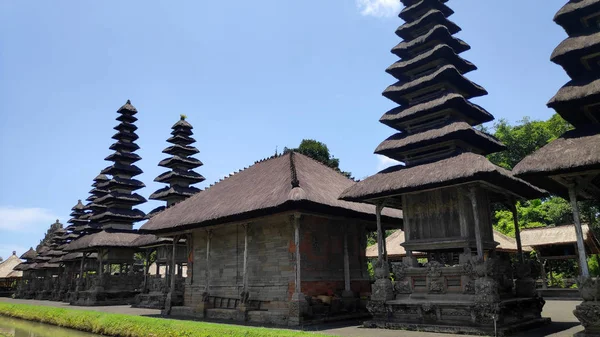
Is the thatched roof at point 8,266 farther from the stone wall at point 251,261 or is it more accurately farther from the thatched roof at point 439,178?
the thatched roof at point 439,178

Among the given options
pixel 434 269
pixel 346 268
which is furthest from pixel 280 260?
pixel 434 269

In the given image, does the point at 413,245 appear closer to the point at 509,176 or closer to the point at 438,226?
the point at 438,226

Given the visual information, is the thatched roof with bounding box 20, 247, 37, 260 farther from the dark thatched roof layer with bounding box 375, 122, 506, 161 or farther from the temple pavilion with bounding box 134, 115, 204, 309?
the dark thatched roof layer with bounding box 375, 122, 506, 161

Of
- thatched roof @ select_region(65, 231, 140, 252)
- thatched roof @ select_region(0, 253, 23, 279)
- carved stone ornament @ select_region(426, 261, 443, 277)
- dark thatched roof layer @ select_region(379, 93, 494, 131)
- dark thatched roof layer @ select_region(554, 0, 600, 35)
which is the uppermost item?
dark thatched roof layer @ select_region(554, 0, 600, 35)

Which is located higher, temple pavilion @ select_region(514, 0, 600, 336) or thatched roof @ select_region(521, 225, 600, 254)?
temple pavilion @ select_region(514, 0, 600, 336)

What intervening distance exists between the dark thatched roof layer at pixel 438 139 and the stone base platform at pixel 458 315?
546cm

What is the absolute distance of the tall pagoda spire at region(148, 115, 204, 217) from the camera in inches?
1339

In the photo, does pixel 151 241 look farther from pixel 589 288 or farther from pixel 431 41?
pixel 589 288

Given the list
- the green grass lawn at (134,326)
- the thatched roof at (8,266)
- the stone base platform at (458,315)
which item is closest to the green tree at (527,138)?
the stone base platform at (458,315)

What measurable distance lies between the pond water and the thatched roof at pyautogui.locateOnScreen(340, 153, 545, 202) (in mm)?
11958

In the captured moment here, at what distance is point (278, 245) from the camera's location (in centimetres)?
1728

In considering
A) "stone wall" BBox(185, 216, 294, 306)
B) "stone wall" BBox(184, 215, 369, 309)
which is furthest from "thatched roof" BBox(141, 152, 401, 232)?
"stone wall" BBox(185, 216, 294, 306)

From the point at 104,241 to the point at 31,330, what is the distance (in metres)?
12.9

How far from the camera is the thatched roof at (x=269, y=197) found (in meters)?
15.4
